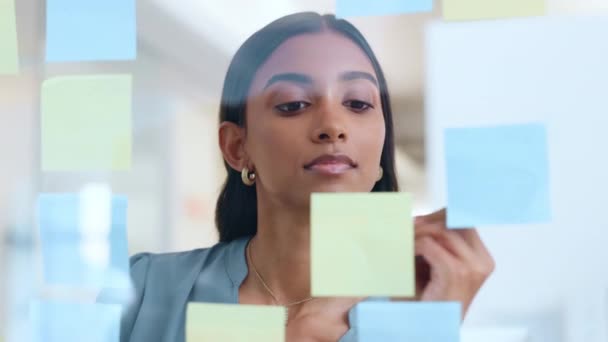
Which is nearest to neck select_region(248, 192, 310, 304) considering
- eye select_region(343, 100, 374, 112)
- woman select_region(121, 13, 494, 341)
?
woman select_region(121, 13, 494, 341)

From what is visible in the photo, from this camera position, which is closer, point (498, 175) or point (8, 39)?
point (498, 175)

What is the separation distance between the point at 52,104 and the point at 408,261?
395mm

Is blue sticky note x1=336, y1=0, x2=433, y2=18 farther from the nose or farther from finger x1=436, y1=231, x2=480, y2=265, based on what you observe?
finger x1=436, y1=231, x2=480, y2=265

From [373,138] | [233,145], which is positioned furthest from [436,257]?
[233,145]

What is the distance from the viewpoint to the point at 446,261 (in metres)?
0.64

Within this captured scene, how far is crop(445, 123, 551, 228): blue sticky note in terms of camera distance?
62cm

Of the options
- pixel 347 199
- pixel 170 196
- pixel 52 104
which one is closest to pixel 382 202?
pixel 347 199

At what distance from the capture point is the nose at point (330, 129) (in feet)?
2.13

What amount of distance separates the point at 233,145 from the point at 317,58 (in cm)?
12

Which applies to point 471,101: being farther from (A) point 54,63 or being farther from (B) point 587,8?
(A) point 54,63

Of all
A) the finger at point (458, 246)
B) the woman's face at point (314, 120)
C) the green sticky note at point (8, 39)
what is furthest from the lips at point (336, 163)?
the green sticky note at point (8, 39)

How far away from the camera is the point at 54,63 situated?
28.5 inches

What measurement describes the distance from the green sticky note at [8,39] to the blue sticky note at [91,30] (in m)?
0.04

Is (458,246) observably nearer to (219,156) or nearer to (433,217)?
(433,217)
